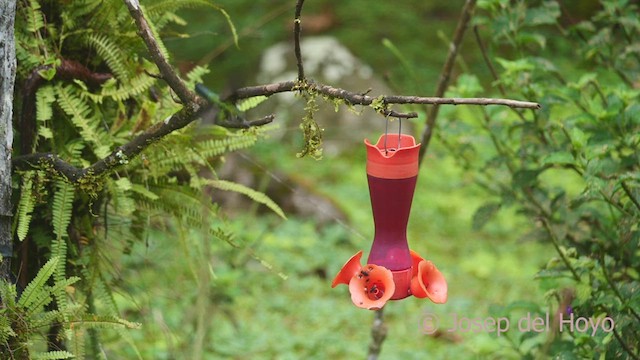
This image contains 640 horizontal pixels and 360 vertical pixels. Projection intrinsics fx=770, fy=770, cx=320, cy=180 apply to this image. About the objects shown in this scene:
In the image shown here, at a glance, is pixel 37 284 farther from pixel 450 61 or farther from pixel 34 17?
pixel 450 61

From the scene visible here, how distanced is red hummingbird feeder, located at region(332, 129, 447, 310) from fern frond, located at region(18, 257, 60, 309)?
68cm

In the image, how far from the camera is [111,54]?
2.10m

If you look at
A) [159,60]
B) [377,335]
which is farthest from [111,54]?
[377,335]

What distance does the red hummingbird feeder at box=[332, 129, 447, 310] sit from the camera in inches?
67.9

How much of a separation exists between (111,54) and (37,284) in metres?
0.66

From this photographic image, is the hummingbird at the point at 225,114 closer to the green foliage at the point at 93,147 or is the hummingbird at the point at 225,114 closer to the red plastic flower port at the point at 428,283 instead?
the green foliage at the point at 93,147

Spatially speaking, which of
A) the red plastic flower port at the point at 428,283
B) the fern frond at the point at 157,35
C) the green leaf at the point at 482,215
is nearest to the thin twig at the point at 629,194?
the red plastic flower port at the point at 428,283

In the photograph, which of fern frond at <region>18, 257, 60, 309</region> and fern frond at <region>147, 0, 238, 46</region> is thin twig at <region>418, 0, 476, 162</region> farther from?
fern frond at <region>18, 257, 60, 309</region>

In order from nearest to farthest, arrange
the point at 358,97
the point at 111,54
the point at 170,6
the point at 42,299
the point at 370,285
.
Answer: the point at 358,97 → the point at 370,285 → the point at 42,299 → the point at 111,54 → the point at 170,6

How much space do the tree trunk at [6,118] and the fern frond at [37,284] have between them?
3.3 inches

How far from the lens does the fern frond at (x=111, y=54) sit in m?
2.11

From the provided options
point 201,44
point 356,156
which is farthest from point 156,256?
point 201,44

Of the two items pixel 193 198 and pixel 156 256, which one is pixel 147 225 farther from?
pixel 156 256

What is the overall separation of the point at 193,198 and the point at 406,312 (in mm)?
2538
